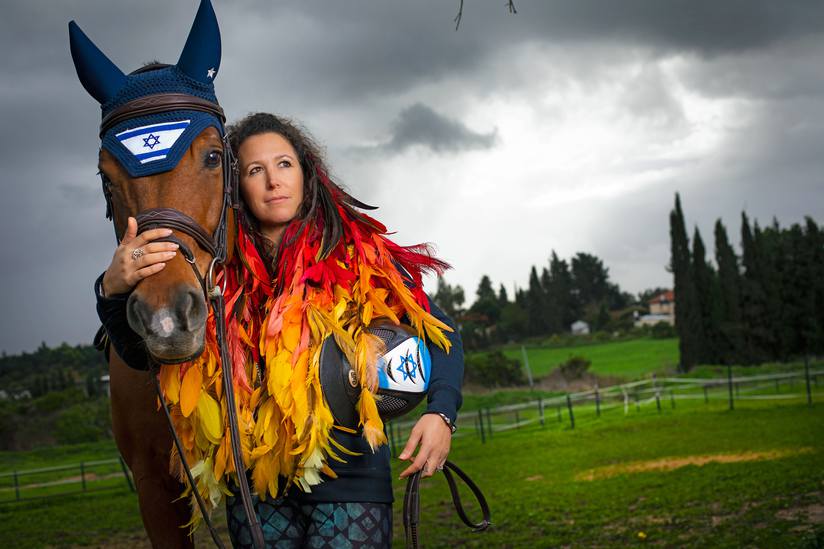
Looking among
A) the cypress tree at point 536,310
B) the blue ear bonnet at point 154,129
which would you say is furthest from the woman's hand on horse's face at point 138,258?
the cypress tree at point 536,310

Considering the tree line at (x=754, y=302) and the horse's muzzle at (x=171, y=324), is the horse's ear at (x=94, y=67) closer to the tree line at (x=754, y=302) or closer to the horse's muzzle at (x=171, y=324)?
the horse's muzzle at (x=171, y=324)

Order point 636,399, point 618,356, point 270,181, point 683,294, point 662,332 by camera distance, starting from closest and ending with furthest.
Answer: point 270,181 → point 636,399 → point 683,294 → point 618,356 → point 662,332

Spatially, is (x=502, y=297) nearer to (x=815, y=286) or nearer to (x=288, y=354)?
(x=815, y=286)

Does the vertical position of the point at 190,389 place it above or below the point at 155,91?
below

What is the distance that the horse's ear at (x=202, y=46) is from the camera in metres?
1.90

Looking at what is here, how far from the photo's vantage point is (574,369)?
40500 mm

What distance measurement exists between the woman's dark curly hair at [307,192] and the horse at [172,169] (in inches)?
6.6

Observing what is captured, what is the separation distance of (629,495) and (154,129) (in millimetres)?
8655

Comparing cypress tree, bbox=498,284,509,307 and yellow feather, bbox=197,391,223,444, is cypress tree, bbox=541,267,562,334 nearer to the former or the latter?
cypress tree, bbox=498,284,509,307

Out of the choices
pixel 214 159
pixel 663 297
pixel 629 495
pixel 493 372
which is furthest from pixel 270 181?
pixel 663 297

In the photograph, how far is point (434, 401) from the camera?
1.95 metres

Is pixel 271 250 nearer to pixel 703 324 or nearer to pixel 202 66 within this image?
pixel 202 66

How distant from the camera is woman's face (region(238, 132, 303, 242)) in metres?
2.15

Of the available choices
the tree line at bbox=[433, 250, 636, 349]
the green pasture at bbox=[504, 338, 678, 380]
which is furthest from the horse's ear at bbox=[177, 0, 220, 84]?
the tree line at bbox=[433, 250, 636, 349]
